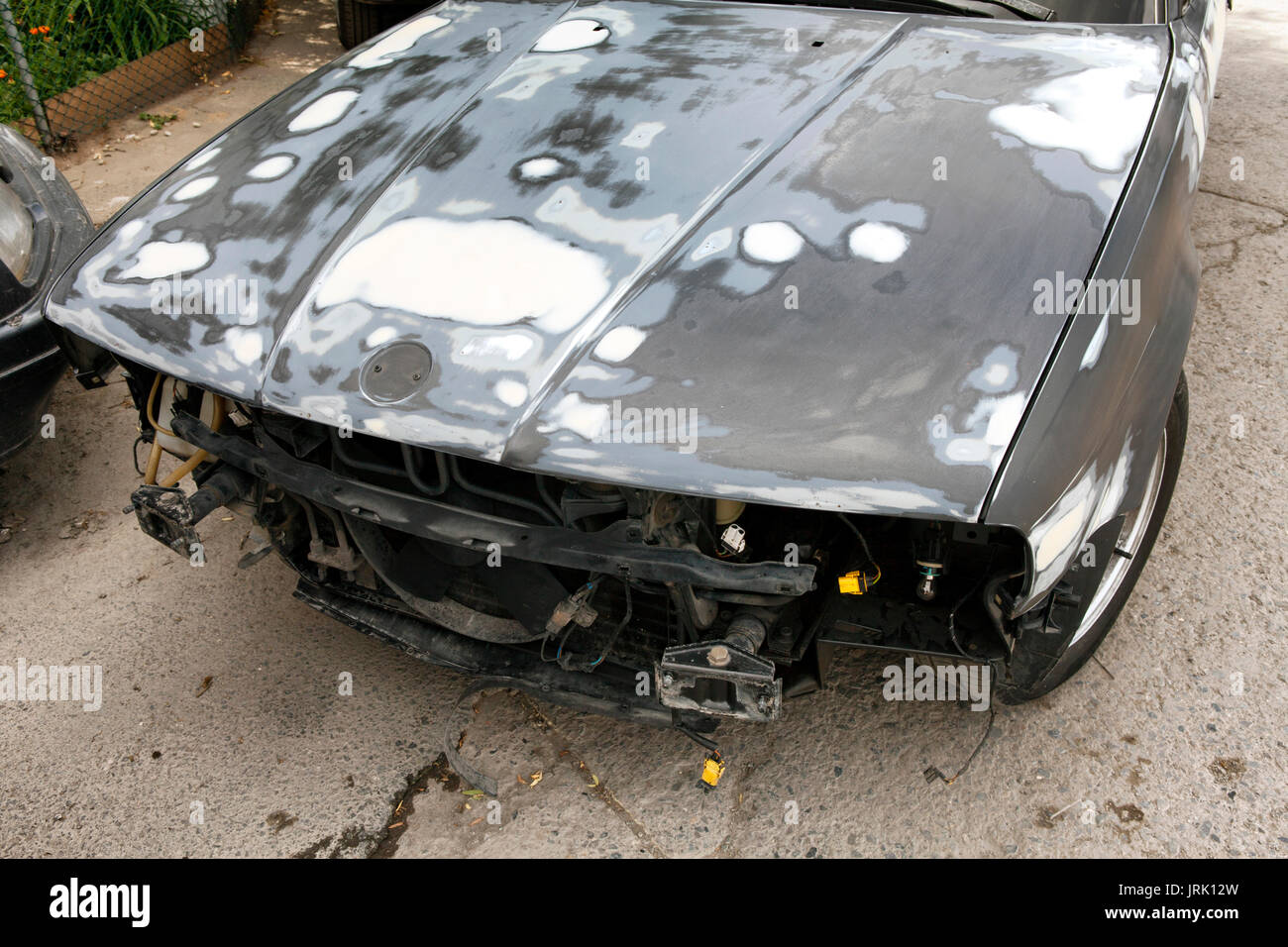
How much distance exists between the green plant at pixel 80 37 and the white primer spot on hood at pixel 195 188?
11.7 feet

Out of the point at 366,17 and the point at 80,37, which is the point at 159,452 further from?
the point at 80,37

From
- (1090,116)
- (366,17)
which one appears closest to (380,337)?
(1090,116)

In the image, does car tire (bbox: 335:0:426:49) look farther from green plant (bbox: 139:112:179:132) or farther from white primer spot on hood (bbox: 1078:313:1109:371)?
white primer spot on hood (bbox: 1078:313:1109:371)

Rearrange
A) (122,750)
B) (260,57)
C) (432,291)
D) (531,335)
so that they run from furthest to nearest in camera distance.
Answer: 1. (260,57)
2. (122,750)
3. (432,291)
4. (531,335)

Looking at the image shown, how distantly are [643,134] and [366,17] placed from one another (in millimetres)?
3763

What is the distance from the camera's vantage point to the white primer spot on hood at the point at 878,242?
172cm

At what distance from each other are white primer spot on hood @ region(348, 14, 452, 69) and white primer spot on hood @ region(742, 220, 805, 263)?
1.27 meters

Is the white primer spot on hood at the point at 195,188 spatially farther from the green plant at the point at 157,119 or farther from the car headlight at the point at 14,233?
the green plant at the point at 157,119

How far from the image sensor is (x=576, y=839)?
2076mm

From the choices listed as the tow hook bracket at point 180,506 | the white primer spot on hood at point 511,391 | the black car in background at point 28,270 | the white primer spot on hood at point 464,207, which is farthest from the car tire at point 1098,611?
the black car in background at point 28,270

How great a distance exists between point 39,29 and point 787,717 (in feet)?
17.4

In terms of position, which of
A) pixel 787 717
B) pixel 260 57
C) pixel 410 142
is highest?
pixel 410 142

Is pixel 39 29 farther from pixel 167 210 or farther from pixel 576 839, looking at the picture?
pixel 576 839
